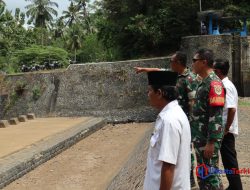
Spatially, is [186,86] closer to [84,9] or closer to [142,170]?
[142,170]

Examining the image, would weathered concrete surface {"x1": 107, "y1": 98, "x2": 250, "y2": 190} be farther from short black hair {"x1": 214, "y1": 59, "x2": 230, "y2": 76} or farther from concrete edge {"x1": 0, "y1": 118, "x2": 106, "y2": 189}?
concrete edge {"x1": 0, "y1": 118, "x2": 106, "y2": 189}

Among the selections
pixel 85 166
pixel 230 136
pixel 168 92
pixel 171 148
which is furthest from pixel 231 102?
pixel 85 166

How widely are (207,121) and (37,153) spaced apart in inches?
260

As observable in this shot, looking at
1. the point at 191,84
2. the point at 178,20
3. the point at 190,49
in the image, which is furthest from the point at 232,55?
the point at 191,84

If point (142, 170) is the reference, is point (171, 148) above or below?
above

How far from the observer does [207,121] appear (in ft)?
11.6

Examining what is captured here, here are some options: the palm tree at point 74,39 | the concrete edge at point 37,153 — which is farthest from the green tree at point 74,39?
the concrete edge at point 37,153

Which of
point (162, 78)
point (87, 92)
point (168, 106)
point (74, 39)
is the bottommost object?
point (87, 92)

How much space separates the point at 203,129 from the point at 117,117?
1284 centimetres

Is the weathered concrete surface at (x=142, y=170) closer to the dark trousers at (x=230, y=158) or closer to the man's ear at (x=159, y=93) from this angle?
the dark trousers at (x=230, y=158)

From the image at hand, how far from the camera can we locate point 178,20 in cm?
1819

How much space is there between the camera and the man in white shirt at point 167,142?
96.8 inches

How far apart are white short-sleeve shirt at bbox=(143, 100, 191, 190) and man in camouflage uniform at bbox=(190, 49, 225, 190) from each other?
90 cm

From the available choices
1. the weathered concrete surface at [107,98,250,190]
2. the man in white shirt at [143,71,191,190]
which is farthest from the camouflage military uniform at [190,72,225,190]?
the weathered concrete surface at [107,98,250,190]
